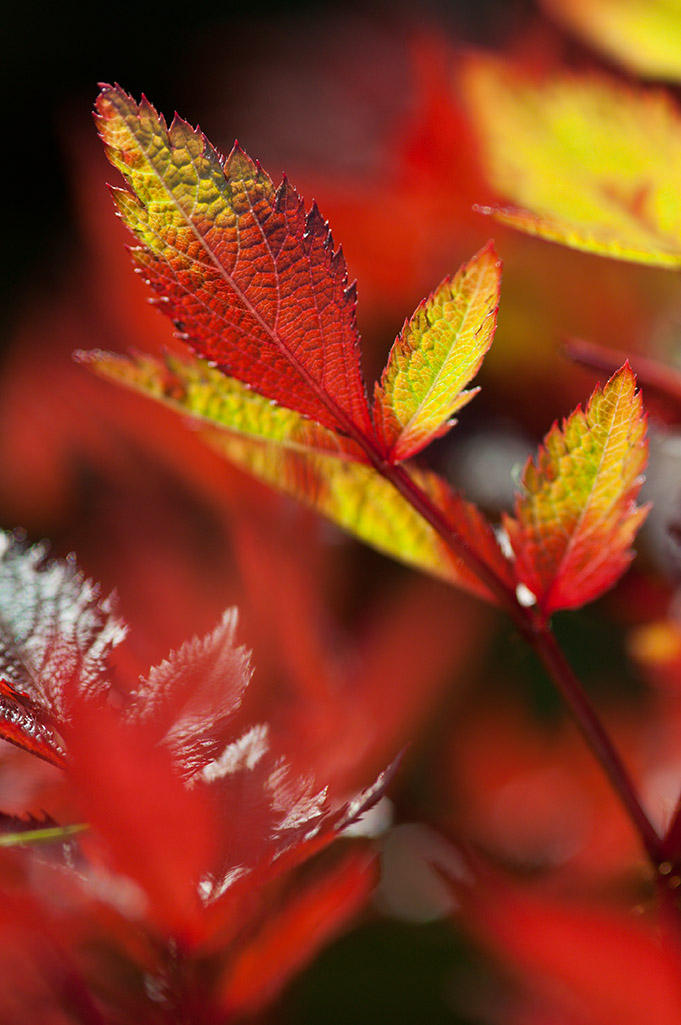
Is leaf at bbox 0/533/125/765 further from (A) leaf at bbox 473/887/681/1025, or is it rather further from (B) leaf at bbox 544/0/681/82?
(B) leaf at bbox 544/0/681/82

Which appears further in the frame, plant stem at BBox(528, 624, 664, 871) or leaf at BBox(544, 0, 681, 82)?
leaf at BBox(544, 0, 681, 82)

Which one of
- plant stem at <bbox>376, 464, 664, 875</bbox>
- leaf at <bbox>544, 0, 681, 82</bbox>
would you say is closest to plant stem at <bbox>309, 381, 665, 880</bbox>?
plant stem at <bbox>376, 464, 664, 875</bbox>

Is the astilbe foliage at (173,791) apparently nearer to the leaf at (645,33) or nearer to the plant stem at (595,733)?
the plant stem at (595,733)

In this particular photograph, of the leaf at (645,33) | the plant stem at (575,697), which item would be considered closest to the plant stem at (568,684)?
the plant stem at (575,697)

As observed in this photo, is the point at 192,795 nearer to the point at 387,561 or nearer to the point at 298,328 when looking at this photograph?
the point at 298,328

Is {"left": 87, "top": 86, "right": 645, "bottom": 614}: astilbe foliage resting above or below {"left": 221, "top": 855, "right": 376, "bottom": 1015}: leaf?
above

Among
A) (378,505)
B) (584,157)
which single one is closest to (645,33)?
(584,157)
